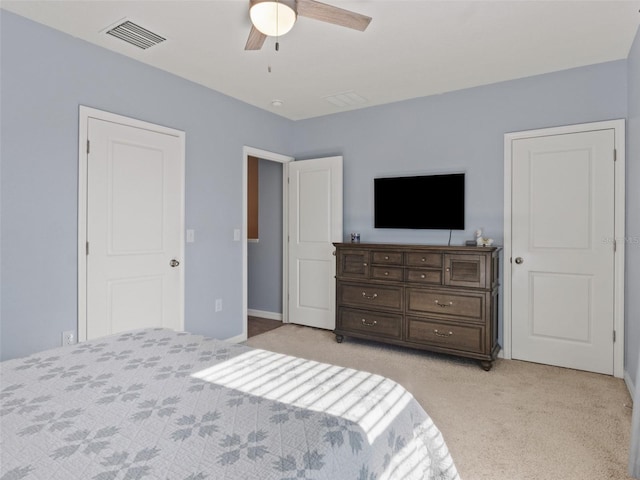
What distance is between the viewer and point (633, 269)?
9.35ft

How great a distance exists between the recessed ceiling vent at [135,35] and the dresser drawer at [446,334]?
3.11 meters

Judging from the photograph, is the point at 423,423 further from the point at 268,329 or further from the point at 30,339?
the point at 268,329

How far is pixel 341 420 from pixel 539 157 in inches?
127

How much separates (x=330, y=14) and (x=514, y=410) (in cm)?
267

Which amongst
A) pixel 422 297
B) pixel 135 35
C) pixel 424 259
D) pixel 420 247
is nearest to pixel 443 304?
pixel 422 297

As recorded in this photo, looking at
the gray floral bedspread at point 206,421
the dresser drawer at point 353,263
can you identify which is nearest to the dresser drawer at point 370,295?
the dresser drawer at point 353,263

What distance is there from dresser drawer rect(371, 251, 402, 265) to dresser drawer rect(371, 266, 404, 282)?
0.06m

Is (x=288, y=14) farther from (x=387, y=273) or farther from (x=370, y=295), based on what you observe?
(x=370, y=295)

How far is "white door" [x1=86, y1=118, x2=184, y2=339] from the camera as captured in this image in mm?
2836

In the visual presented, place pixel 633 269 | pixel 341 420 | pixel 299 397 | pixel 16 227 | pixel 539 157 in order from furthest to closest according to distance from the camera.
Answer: pixel 539 157 < pixel 633 269 < pixel 16 227 < pixel 299 397 < pixel 341 420

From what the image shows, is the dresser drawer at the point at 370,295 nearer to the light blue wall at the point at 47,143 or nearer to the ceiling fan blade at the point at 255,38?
the light blue wall at the point at 47,143

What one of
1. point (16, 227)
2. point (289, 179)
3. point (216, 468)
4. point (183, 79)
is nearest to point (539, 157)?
point (289, 179)

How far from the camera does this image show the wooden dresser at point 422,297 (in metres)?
3.26

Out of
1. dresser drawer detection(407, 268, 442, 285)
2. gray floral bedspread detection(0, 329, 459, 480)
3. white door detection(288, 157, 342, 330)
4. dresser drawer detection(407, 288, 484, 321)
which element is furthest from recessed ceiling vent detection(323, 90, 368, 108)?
gray floral bedspread detection(0, 329, 459, 480)
